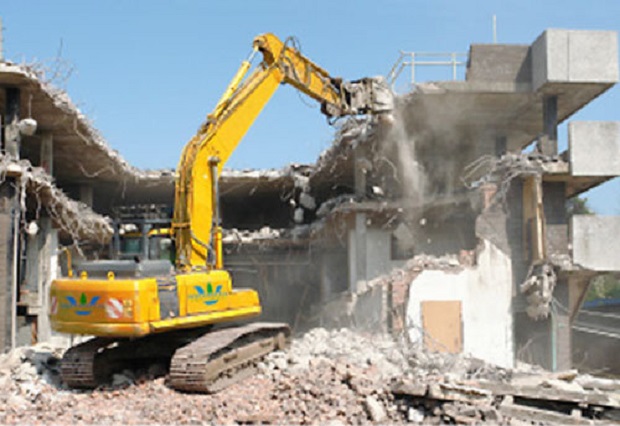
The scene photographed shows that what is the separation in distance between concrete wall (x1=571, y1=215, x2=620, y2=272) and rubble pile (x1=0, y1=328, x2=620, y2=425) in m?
6.52

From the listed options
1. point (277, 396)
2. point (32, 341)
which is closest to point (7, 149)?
point (32, 341)

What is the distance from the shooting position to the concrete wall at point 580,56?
16250 millimetres

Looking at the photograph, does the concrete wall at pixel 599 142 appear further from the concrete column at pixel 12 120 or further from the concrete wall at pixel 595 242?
the concrete column at pixel 12 120

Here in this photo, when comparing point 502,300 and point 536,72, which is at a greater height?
point 536,72

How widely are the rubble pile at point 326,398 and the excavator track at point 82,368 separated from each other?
0.53ft

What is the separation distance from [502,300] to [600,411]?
6.76 meters

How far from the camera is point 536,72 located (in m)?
16.8

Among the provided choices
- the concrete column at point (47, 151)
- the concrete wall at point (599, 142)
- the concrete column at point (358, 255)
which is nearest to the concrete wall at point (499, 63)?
the concrete wall at point (599, 142)

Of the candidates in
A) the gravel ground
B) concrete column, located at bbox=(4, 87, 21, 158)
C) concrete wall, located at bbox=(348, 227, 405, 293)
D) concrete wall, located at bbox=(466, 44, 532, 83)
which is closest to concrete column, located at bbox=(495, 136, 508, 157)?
concrete wall, located at bbox=(466, 44, 532, 83)

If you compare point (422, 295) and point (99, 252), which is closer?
point (422, 295)

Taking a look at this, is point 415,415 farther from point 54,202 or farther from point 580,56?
point 580,56

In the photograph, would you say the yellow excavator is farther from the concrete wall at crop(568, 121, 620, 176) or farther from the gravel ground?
the concrete wall at crop(568, 121, 620, 176)

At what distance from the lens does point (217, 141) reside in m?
11.4

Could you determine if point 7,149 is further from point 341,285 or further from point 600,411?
point 600,411
